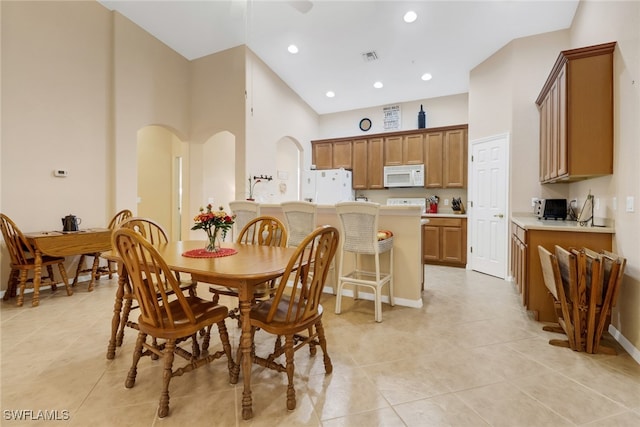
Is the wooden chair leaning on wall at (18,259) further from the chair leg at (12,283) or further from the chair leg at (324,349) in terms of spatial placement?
the chair leg at (324,349)

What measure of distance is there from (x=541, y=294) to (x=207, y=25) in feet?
18.0

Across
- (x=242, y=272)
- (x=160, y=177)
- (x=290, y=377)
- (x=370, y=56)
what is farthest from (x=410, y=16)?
(x=160, y=177)

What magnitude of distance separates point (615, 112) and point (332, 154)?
4.66 m

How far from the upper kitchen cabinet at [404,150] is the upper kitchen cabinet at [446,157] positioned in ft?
0.42

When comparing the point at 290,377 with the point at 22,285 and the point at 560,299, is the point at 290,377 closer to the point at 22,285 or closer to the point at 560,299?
the point at 560,299

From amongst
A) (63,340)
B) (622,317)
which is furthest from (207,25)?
(622,317)

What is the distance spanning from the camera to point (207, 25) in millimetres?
4438

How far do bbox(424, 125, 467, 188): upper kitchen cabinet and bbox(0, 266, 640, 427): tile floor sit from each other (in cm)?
313

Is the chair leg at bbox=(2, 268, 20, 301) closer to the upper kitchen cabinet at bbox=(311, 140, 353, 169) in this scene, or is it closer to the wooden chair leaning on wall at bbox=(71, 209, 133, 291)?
the wooden chair leaning on wall at bbox=(71, 209, 133, 291)

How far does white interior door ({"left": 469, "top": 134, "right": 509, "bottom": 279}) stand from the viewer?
4.24 m

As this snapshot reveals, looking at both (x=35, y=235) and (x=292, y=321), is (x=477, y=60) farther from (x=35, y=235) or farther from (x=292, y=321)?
(x=35, y=235)

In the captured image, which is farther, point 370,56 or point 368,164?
point 368,164

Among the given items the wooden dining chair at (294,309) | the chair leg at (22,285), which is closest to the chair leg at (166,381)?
the wooden dining chair at (294,309)

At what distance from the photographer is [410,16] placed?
374cm
